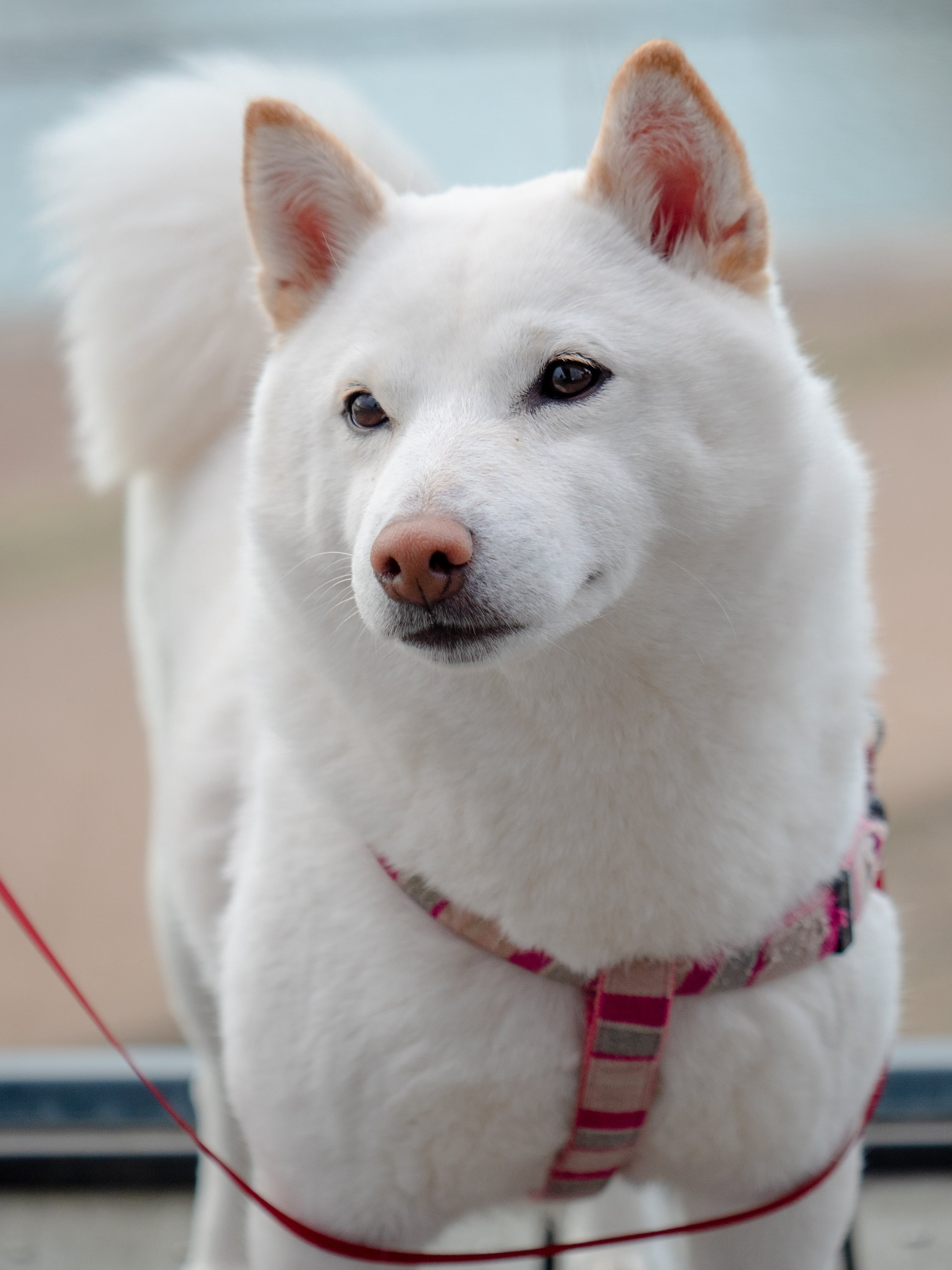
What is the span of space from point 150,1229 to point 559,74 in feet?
10.5

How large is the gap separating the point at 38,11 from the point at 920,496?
370cm

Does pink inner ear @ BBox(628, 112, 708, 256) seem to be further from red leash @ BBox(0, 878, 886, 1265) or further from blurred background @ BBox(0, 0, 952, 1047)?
blurred background @ BBox(0, 0, 952, 1047)

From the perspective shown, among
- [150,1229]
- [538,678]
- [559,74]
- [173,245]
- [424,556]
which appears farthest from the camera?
[559,74]

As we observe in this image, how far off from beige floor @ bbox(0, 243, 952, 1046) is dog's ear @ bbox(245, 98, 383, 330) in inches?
16.5

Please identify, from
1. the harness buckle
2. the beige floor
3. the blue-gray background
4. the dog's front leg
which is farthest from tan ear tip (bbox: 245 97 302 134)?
the blue-gray background

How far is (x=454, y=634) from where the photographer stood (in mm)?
756

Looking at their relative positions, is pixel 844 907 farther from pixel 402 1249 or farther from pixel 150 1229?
pixel 150 1229

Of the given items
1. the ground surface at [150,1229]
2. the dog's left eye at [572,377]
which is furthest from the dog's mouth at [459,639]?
the ground surface at [150,1229]

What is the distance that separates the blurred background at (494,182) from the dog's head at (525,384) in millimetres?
1270

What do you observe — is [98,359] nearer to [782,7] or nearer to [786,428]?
[786,428]

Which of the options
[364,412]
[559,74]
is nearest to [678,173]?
[364,412]

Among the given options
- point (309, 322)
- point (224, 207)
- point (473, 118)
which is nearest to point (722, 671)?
point (309, 322)

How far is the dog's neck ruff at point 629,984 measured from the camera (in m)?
0.87

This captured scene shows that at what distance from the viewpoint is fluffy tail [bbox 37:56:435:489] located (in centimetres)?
136
